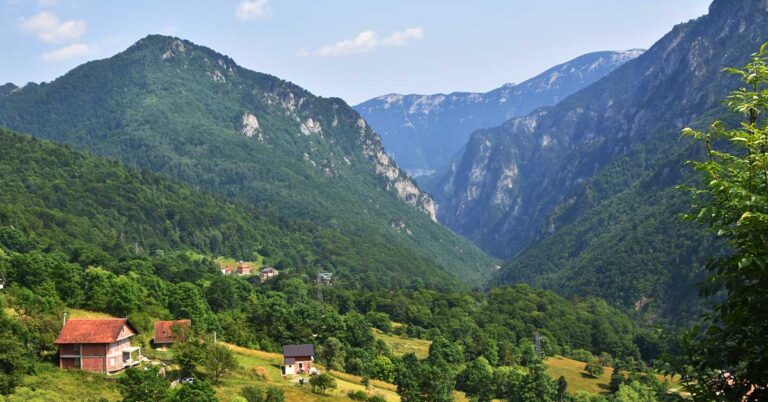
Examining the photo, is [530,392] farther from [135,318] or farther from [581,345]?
[581,345]

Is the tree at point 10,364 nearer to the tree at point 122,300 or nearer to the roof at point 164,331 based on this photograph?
the roof at point 164,331

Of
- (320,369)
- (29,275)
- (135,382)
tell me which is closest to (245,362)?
(320,369)

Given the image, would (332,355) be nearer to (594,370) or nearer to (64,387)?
(64,387)

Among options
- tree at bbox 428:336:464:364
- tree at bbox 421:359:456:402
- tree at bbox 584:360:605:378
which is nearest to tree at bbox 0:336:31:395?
tree at bbox 421:359:456:402

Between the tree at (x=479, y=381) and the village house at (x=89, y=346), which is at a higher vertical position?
the village house at (x=89, y=346)

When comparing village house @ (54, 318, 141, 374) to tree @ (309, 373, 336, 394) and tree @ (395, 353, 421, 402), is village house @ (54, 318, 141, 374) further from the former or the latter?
tree @ (395, 353, 421, 402)

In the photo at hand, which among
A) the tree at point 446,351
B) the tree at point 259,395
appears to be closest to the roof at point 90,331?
the tree at point 259,395
